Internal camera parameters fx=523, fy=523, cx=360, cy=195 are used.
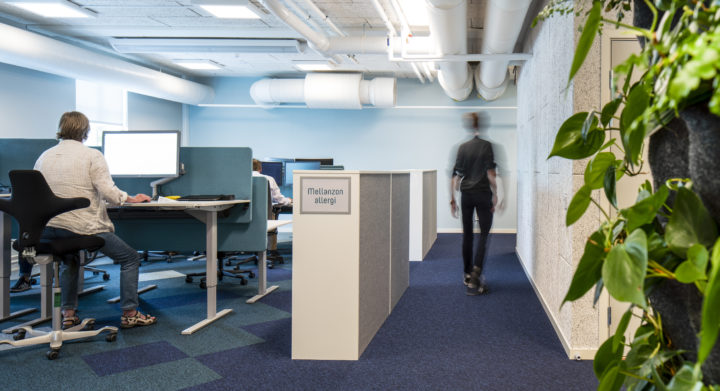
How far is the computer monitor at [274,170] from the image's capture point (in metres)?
5.59

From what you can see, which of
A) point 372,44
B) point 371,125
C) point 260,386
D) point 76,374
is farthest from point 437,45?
point 371,125

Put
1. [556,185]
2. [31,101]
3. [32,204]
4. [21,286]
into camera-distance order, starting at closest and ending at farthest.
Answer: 1. [32,204]
2. [556,185]
3. [21,286]
4. [31,101]

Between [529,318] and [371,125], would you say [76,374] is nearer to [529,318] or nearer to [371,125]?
[529,318]

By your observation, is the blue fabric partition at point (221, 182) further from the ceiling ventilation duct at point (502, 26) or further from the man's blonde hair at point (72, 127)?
the ceiling ventilation duct at point (502, 26)

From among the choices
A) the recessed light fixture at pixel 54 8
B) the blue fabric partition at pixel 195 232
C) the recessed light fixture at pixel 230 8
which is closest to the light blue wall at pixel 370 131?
the recessed light fixture at pixel 230 8

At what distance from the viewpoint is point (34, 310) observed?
3.12 meters

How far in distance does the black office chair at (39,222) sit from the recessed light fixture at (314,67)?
192 inches

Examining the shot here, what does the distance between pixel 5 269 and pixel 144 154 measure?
100cm

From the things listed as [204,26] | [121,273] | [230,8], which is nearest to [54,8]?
[204,26]

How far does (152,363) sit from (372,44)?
3948 mm

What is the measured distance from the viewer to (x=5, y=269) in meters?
2.98

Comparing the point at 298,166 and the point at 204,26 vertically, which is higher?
the point at 204,26

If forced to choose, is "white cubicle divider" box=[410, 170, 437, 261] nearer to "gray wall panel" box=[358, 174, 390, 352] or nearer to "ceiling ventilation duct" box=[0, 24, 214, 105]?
"gray wall panel" box=[358, 174, 390, 352]

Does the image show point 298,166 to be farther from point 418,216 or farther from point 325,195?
point 325,195
